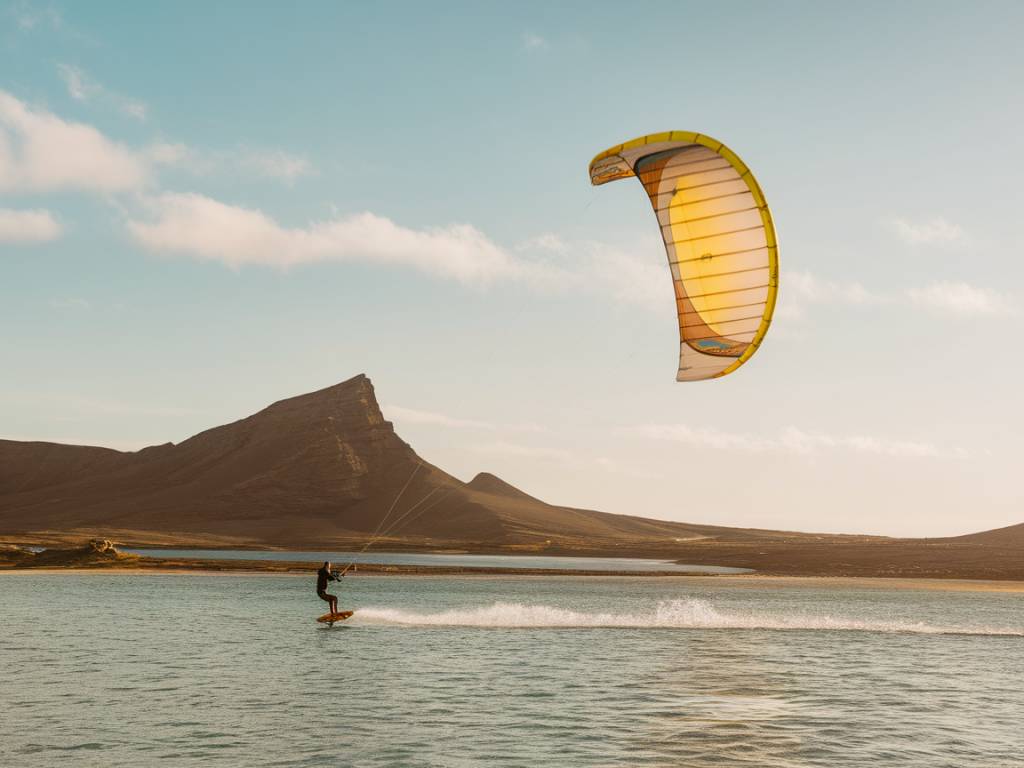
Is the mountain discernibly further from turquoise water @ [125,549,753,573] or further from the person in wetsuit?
the person in wetsuit

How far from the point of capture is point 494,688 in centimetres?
2059

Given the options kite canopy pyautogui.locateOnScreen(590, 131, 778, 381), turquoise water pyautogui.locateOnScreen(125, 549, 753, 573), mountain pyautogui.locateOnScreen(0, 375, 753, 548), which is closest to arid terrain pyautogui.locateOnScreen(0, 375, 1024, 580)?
mountain pyautogui.locateOnScreen(0, 375, 753, 548)

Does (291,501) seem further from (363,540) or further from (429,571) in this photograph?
(429,571)

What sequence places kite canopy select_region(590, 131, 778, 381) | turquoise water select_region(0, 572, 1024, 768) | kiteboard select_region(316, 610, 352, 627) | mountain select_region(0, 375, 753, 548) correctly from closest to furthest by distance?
1. turquoise water select_region(0, 572, 1024, 768)
2. kite canopy select_region(590, 131, 778, 381)
3. kiteboard select_region(316, 610, 352, 627)
4. mountain select_region(0, 375, 753, 548)

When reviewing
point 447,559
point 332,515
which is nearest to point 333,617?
point 447,559

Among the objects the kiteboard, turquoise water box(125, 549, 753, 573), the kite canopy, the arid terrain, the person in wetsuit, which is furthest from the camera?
the arid terrain

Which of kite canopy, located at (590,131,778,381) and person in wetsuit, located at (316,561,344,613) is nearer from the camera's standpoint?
kite canopy, located at (590,131,778,381)

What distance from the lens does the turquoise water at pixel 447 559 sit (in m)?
100

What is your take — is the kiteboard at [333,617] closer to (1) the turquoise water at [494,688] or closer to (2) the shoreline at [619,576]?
(1) the turquoise water at [494,688]

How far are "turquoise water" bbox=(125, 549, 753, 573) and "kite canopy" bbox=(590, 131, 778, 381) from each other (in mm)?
77892

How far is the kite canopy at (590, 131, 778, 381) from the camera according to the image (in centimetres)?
1753

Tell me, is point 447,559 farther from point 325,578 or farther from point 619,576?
point 325,578

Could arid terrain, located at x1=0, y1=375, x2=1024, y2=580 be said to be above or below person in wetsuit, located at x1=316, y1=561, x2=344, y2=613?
above

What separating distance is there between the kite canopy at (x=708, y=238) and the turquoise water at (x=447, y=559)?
77.9 meters
